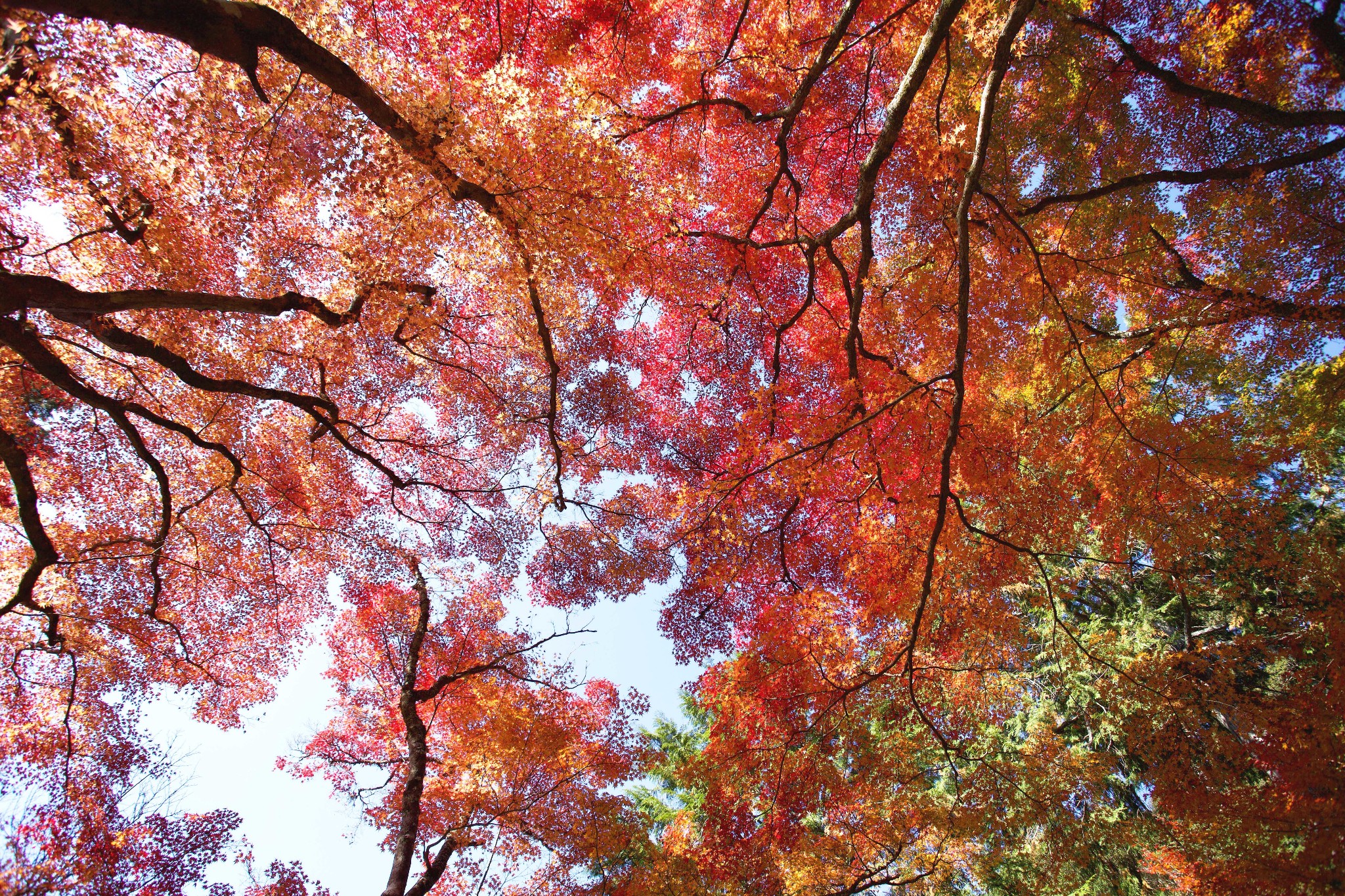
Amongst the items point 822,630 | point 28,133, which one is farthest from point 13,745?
point 822,630

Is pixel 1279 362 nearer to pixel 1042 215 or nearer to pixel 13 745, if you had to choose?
pixel 1042 215

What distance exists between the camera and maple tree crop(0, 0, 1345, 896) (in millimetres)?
5336

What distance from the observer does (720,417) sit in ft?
40.5

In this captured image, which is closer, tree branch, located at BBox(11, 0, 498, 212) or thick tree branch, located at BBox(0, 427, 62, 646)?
tree branch, located at BBox(11, 0, 498, 212)

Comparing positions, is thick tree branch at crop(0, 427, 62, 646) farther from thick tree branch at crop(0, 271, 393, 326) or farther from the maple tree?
thick tree branch at crop(0, 271, 393, 326)

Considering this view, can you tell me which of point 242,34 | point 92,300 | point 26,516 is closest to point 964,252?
point 242,34

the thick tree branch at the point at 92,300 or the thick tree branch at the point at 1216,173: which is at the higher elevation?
the thick tree branch at the point at 1216,173

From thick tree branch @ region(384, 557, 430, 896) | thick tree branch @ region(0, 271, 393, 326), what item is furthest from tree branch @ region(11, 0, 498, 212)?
thick tree branch @ region(384, 557, 430, 896)

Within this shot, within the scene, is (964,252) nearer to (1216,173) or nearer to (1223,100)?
(1216,173)

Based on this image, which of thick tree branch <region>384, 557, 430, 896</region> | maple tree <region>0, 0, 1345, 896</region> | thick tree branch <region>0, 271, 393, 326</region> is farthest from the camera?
thick tree branch <region>384, 557, 430, 896</region>

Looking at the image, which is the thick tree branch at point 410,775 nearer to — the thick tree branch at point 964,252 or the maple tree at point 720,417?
the maple tree at point 720,417

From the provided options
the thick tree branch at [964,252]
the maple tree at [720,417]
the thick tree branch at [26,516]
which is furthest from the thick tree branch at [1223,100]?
the thick tree branch at [26,516]

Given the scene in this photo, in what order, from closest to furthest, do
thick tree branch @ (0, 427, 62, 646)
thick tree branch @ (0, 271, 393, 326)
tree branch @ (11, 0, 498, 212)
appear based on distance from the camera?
tree branch @ (11, 0, 498, 212)
thick tree branch @ (0, 271, 393, 326)
thick tree branch @ (0, 427, 62, 646)

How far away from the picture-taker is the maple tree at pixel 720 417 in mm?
5336
